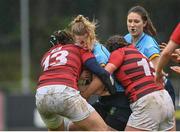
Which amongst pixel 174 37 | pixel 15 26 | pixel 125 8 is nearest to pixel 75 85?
pixel 174 37

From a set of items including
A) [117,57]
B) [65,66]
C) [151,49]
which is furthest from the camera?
[151,49]

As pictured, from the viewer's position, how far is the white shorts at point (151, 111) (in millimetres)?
7953

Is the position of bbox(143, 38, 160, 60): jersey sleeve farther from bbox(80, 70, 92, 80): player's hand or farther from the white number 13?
the white number 13

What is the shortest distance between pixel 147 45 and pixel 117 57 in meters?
0.71

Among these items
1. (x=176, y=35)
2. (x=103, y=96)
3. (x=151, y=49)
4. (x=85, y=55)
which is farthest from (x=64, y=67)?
(x=176, y=35)

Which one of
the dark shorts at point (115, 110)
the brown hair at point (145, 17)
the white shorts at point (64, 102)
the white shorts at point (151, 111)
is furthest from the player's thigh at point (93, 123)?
the brown hair at point (145, 17)

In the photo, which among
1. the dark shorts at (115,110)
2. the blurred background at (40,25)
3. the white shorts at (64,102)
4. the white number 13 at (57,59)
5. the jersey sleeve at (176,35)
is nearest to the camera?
the jersey sleeve at (176,35)

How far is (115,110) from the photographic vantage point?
8.35 metres

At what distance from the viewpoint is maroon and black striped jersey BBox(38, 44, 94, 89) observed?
7.79 metres

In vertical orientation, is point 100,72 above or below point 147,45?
below

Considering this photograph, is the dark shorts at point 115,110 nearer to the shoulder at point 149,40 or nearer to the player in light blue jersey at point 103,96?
the player in light blue jersey at point 103,96

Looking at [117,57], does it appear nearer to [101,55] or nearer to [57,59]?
[101,55]

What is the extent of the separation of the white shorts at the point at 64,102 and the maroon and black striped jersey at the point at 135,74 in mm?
508

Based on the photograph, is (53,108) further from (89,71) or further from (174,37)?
(174,37)
